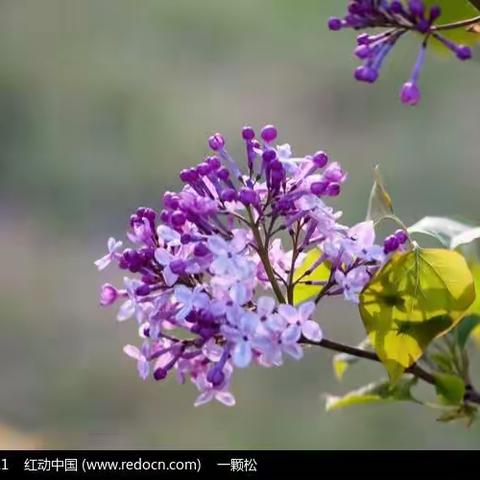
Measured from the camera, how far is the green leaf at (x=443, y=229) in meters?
0.59

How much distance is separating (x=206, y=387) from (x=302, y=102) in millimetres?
2973

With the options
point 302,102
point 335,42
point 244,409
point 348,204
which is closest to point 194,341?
point 244,409

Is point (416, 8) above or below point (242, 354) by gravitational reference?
above

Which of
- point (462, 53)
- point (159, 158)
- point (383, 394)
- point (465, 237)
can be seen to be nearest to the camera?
point (462, 53)

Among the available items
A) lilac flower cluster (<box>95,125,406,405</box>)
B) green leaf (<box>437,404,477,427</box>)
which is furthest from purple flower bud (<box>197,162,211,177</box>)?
green leaf (<box>437,404,477,427</box>)

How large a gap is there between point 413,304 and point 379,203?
73 millimetres

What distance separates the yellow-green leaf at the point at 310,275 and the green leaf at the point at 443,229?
52mm

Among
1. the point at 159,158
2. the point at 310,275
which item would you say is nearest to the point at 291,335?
the point at 310,275

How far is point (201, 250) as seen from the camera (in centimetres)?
50

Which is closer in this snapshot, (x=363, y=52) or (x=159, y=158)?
(x=363, y=52)

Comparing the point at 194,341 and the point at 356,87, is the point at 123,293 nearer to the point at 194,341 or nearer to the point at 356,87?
the point at 194,341

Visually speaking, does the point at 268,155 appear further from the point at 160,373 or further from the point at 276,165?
the point at 160,373

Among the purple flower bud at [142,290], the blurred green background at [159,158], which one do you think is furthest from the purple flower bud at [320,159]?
the blurred green background at [159,158]
